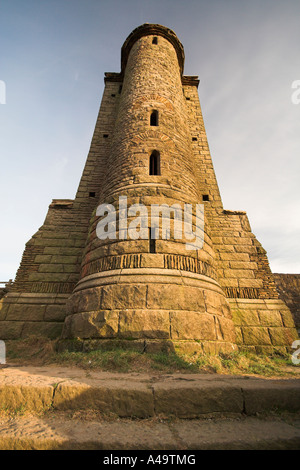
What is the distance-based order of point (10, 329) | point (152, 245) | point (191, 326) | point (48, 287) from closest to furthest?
point (191, 326) < point (152, 245) < point (10, 329) < point (48, 287)

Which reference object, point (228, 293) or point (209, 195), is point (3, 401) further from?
point (209, 195)

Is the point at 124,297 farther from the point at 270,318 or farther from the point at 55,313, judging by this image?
the point at 270,318

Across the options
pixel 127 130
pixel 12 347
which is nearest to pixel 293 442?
pixel 12 347

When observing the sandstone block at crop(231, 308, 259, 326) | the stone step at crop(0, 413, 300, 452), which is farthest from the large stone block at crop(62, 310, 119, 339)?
the sandstone block at crop(231, 308, 259, 326)

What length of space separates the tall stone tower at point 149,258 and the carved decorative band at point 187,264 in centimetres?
2

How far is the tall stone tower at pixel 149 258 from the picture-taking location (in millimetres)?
4094

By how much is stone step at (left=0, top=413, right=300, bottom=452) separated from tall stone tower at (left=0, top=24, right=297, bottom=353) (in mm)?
1713

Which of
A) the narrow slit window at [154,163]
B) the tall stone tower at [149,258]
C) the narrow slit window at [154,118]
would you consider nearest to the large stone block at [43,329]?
the tall stone tower at [149,258]

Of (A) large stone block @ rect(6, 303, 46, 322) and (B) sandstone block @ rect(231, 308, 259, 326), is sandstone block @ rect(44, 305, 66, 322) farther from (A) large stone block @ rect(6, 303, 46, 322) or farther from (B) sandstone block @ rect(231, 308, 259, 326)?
(B) sandstone block @ rect(231, 308, 259, 326)

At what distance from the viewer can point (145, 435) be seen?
1.86m

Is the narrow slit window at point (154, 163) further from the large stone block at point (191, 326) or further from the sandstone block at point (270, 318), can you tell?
the sandstone block at point (270, 318)

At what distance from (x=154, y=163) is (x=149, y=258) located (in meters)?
3.39

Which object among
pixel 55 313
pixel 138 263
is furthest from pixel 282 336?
pixel 55 313

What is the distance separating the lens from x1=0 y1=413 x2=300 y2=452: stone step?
169 centimetres
